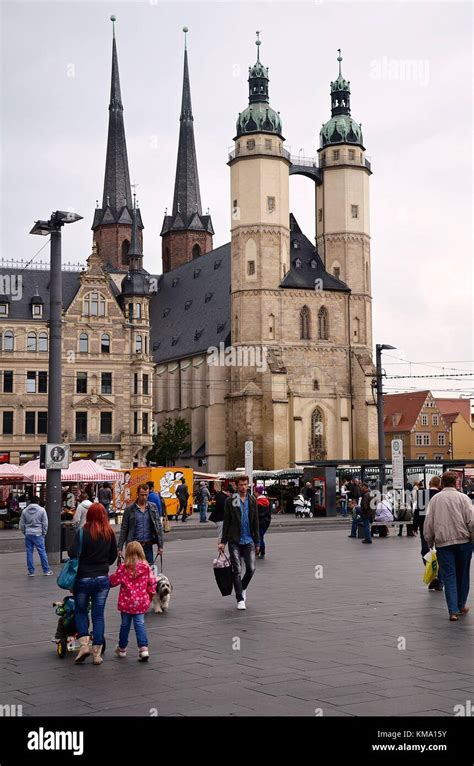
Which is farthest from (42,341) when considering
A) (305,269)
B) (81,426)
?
(305,269)

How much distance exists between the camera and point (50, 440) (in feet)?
67.5

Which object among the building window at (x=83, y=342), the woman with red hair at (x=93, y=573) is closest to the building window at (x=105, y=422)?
the building window at (x=83, y=342)

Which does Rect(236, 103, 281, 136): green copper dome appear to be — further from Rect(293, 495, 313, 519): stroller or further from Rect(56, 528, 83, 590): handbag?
Rect(56, 528, 83, 590): handbag

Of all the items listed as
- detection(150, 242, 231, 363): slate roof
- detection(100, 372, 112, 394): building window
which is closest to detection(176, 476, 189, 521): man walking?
detection(100, 372, 112, 394): building window

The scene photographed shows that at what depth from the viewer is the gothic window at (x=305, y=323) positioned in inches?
3123

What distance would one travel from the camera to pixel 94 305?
213ft

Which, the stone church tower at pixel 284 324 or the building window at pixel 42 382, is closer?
the building window at pixel 42 382

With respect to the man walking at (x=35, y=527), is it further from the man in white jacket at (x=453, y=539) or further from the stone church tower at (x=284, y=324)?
the stone church tower at (x=284, y=324)

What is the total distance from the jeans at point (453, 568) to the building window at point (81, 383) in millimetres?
53655

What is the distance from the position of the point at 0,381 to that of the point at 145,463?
11.4 metres

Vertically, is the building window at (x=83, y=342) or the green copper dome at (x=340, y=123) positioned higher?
the green copper dome at (x=340, y=123)

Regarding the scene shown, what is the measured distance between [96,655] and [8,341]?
181ft
